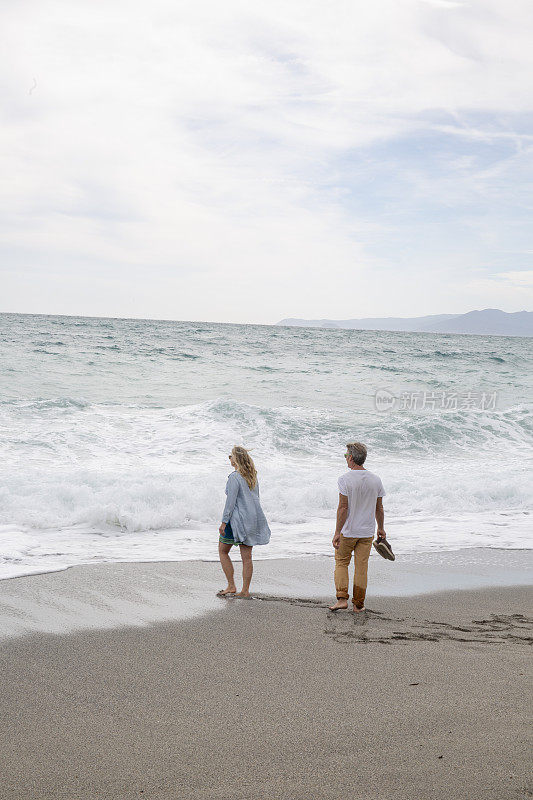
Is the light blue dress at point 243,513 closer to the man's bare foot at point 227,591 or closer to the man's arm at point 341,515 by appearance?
the man's bare foot at point 227,591

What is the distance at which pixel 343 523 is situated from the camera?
6.00 m

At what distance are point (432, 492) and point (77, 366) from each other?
16.5m

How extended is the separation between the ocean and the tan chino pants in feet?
6.21

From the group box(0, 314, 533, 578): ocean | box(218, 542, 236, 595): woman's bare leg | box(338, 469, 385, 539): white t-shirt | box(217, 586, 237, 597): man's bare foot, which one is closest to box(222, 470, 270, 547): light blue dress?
box(218, 542, 236, 595): woman's bare leg

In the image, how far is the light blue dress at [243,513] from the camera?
20.1 ft

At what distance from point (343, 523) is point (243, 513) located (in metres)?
0.96

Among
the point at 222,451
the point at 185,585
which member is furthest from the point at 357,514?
the point at 222,451

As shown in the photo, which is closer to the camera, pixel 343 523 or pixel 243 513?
pixel 343 523

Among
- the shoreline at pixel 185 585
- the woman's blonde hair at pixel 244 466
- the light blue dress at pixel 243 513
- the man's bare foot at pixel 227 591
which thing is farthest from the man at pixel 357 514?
the man's bare foot at pixel 227 591

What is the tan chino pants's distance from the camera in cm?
577

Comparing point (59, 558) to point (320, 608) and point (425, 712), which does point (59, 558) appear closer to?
point (320, 608)

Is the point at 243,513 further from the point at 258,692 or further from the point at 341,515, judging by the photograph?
the point at 258,692

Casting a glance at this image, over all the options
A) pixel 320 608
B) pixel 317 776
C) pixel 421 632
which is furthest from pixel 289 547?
pixel 317 776

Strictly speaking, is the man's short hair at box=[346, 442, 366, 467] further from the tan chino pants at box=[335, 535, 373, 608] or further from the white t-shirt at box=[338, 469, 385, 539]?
the tan chino pants at box=[335, 535, 373, 608]
